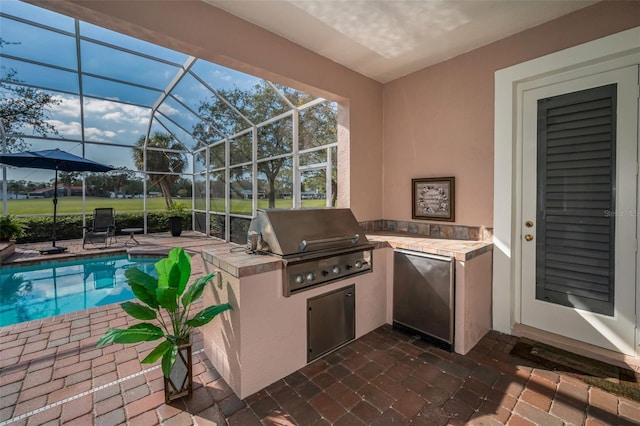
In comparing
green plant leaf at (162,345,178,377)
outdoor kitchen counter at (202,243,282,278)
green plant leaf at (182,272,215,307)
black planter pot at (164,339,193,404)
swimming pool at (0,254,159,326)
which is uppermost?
outdoor kitchen counter at (202,243,282,278)

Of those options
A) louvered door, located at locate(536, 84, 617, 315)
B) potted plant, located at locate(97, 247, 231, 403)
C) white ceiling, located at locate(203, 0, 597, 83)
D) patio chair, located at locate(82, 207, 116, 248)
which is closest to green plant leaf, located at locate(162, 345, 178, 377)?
potted plant, located at locate(97, 247, 231, 403)

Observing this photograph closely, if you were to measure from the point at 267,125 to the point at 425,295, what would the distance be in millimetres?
5191

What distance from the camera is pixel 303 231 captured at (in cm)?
247

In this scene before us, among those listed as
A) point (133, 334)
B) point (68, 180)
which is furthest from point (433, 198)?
point (68, 180)

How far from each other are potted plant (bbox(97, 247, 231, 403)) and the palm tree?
33.7 ft

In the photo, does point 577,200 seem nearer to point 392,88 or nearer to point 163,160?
point 392,88

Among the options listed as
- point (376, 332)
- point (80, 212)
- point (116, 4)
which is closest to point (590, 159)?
point (376, 332)

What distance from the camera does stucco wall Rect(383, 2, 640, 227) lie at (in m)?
2.46

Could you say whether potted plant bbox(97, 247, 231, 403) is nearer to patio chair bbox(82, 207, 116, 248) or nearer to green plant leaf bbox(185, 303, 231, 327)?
green plant leaf bbox(185, 303, 231, 327)

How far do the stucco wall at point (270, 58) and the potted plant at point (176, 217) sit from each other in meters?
8.39

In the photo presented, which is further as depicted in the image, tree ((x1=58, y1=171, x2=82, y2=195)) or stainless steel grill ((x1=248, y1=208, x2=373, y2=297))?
tree ((x1=58, y1=171, x2=82, y2=195))

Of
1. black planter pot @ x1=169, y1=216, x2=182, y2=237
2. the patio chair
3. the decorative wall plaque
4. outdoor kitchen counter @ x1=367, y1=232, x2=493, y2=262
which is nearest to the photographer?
outdoor kitchen counter @ x1=367, y1=232, x2=493, y2=262

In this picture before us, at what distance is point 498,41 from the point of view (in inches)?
115

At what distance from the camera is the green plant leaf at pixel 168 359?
5.84 ft
